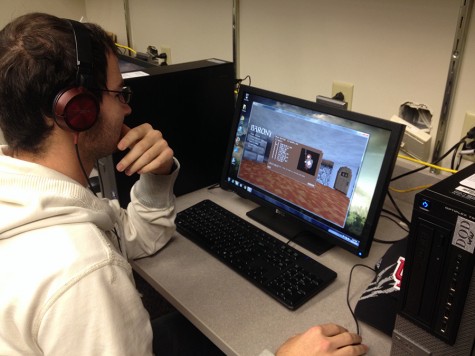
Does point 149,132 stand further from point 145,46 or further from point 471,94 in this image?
point 145,46

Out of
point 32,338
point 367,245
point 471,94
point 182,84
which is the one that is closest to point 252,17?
point 182,84

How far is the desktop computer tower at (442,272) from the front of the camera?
57 cm

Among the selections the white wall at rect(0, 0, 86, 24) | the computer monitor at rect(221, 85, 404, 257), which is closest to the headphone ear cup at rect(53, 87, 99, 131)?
the computer monitor at rect(221, 85, 404, 257)

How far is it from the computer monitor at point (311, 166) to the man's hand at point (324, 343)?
25cm

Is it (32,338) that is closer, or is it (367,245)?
(32,338)

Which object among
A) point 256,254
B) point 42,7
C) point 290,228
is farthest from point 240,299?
point 42,7

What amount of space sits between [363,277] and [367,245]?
8 centimetres

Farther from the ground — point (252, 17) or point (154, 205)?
point (252, 17)

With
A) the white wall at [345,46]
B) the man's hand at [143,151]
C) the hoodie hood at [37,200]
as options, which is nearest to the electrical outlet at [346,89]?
the white wall at [345,46]

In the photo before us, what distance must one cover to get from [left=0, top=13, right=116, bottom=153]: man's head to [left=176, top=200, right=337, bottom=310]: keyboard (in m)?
0.50

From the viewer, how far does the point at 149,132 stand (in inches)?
40.2

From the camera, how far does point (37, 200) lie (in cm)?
65

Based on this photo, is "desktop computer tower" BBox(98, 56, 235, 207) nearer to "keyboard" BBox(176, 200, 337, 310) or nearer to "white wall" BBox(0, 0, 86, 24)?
"keyboard" BBox(176, 200, 337, 310)

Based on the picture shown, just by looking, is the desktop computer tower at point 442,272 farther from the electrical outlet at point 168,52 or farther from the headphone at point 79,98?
the electrical outlet at point 168,52
